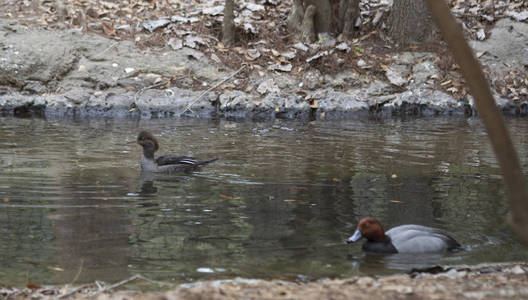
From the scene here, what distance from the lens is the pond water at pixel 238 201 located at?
6.58 metres

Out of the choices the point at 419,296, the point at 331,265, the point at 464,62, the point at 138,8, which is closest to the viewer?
the point at 464,62

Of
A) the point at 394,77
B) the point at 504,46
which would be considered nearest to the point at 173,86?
the point at 394,77

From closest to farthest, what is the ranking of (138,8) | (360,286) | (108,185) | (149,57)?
(360,286), (108,185), (149,57), (138,8)

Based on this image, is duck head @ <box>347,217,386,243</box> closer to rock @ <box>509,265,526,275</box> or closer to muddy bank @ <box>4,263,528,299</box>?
muddy bank @ <box>4,263,528,299</box>

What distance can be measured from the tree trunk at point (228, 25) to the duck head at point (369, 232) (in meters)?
10.9

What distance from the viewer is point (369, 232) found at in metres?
6.91

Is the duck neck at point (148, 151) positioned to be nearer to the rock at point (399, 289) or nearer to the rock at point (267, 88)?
the rock at point (267, 88)

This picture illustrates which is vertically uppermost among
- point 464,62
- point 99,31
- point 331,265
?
point 99,31

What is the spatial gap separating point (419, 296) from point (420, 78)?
13162mm

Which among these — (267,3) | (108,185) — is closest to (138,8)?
(267,3)

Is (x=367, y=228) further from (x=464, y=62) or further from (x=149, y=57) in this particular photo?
(x=149, y=57)

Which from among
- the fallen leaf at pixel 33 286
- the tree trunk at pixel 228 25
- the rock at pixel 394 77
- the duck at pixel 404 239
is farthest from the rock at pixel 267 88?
the fallen leaf at pixel 33 286

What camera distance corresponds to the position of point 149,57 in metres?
17.1

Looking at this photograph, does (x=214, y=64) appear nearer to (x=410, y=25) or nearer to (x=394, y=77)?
(x=394, y=77)
